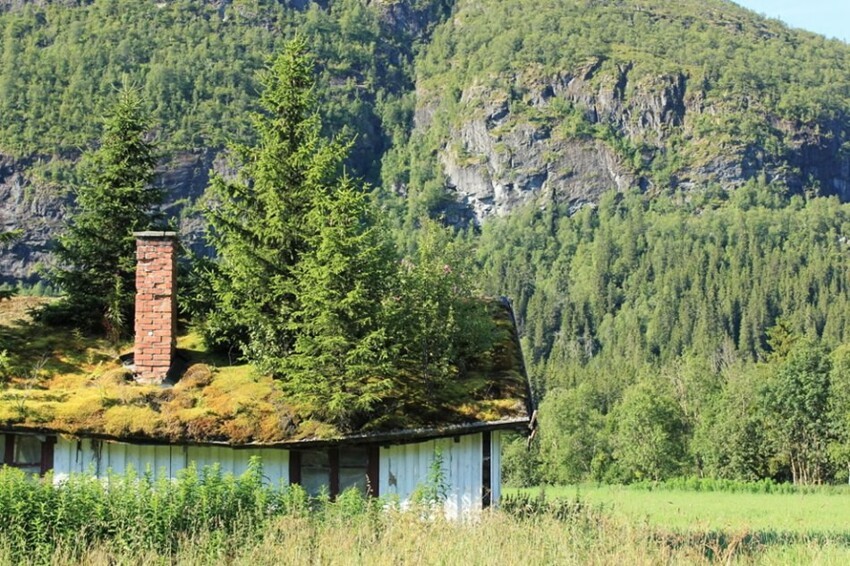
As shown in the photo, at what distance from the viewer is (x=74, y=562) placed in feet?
46.1

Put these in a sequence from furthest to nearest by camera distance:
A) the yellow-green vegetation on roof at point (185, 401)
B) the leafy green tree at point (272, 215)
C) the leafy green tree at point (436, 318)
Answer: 1. the leafy green tree at point (272, 215)
2. the leafy green tree at point (436, 318)
3. the yellow-green vegetation on roof at point (185, 401)

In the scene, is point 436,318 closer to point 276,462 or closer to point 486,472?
point 486,472

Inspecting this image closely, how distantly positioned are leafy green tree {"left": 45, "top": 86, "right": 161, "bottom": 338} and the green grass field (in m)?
10.6

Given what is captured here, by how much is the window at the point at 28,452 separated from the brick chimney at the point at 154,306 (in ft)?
6.40

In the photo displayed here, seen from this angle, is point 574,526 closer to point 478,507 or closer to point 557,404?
point 478,507

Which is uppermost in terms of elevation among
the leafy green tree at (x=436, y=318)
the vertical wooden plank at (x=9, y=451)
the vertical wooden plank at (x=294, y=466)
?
the leafy green tree at (x=436, y=318)

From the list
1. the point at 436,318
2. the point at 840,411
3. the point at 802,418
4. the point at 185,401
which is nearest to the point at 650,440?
the point at 802,418

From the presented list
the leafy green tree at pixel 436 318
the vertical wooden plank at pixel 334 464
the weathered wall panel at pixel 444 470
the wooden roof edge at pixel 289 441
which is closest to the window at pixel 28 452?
the wooden roof edge at pixel 289 441

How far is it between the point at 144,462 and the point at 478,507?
5.71m

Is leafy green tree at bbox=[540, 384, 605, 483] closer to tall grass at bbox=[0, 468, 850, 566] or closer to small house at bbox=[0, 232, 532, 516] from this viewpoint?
small house at bbox=[0, 232, 532, 516]

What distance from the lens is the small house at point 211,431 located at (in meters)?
20.2

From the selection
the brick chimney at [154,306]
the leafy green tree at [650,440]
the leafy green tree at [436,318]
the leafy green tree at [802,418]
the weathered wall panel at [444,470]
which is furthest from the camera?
the leafy green tree at [650,440]

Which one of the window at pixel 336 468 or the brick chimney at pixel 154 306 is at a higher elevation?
the brick chimney at pixel 154 306

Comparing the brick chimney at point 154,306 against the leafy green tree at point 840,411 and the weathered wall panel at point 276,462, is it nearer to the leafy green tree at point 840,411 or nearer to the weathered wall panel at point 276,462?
the weathered wall panel at point 276,462
